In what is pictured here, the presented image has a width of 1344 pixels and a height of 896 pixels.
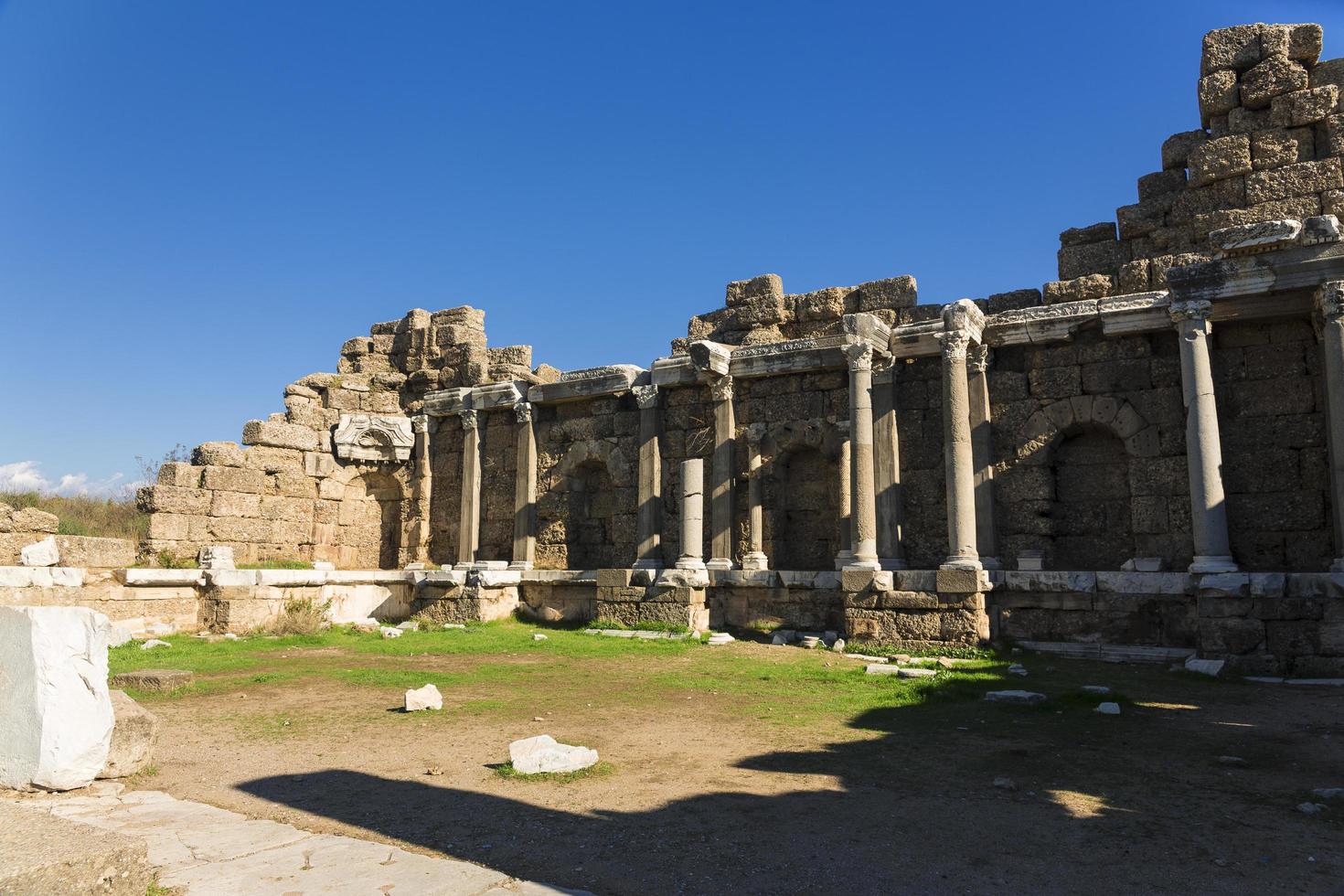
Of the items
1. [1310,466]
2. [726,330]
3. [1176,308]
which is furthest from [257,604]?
[1310,466]

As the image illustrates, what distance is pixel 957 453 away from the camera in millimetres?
13523

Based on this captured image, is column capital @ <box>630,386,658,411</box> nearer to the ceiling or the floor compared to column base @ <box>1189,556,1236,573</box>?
nearer to the ceiling

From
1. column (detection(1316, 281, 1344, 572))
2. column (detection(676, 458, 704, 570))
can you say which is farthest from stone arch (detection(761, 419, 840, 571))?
column (detection(1316, 281, 1344, 572))

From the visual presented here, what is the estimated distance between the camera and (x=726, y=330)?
56.4 feet

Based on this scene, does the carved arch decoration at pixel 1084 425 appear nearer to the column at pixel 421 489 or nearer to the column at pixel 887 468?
the column at pixel 887 468

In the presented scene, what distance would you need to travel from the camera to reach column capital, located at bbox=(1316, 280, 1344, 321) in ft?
37.5

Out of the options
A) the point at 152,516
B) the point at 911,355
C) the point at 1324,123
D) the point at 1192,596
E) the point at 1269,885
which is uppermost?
the point at 1324,123

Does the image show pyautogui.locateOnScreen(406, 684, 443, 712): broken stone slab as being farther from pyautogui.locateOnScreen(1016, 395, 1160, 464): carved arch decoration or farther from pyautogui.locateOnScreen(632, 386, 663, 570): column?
pyautogui.locateOnScreen(1016, 395, 1160, 464): carved arch decoration

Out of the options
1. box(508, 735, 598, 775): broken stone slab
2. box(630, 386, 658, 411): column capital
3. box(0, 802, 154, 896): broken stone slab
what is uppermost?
box(630, 386, 658, 411): column capital

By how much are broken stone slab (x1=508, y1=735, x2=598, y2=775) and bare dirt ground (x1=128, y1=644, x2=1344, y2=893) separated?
19 centimetres

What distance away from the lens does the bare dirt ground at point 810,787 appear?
4.49m

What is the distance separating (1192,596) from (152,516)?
15600 millimetres

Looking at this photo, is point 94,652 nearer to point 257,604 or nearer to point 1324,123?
point 257,604

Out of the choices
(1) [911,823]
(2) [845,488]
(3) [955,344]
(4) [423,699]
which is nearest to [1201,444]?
(3) [955,344]
